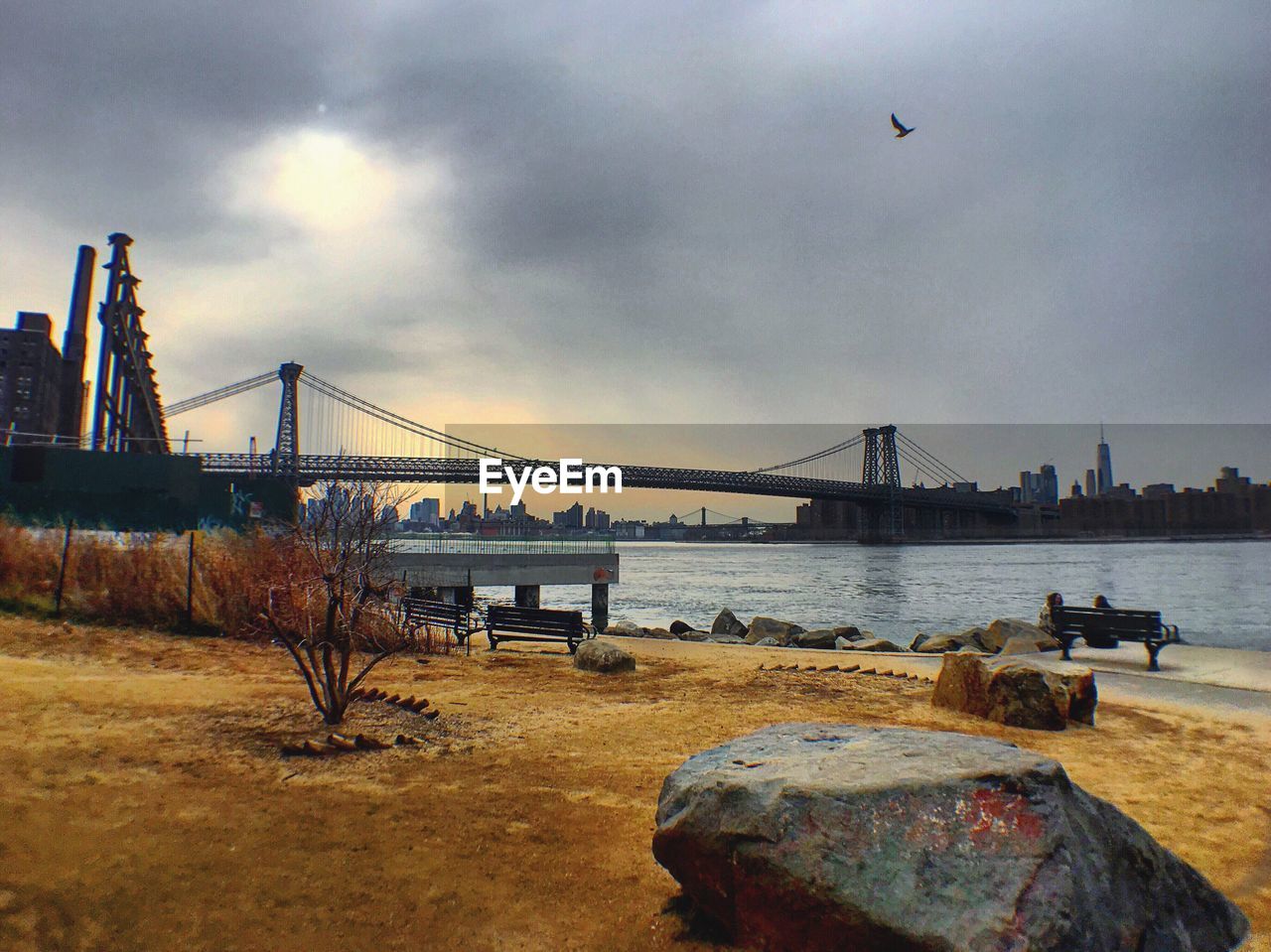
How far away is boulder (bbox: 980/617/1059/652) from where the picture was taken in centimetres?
1432

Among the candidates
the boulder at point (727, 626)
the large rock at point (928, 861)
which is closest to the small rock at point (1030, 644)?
the boulder at point (727, 626)

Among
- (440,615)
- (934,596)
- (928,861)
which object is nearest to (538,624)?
(440,615)

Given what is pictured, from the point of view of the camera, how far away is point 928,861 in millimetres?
2764

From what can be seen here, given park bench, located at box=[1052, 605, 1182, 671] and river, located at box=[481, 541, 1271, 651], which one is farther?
river, located at box=[481, 541, 1271, 651]

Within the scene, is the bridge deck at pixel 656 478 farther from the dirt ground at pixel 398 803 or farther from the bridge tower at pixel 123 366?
the dirt ground at pixel 398 803

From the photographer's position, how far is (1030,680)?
7.29 meters

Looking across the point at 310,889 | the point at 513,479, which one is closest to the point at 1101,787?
the point at 310,889

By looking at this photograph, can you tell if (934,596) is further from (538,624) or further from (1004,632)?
(538,624)

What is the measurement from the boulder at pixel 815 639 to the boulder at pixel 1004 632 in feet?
10.4

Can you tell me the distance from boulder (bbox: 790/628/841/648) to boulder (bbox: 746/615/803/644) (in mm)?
426

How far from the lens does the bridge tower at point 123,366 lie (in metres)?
27.1

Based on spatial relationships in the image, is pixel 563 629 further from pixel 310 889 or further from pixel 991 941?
pixel 991 941

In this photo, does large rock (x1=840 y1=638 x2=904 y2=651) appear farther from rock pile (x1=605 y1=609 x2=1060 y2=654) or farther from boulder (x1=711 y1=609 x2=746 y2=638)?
boulder (x1=711 y1=609 x2=746 y2=638)

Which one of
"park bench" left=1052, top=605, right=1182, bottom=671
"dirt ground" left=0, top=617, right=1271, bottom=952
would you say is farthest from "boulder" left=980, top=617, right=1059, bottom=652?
"dirt ground" left=0, top=617, right=1271, bottom=952
